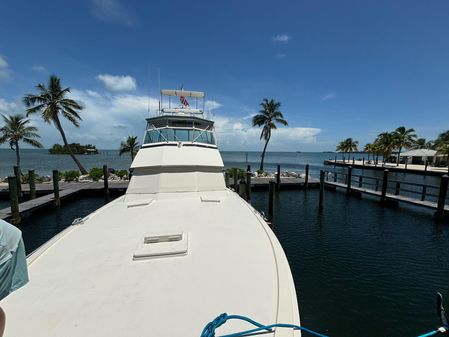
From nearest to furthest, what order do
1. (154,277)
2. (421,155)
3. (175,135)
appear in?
(154,277) → (175,135) → (421,155)

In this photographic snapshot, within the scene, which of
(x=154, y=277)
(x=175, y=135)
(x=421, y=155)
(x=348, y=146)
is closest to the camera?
(x=154, y=277)

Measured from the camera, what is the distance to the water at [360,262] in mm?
5875

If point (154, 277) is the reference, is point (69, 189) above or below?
below

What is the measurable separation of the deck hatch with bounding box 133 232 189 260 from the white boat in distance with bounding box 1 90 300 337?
18 mm

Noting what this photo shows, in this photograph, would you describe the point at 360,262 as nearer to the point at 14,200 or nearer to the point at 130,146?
the point at 14,200

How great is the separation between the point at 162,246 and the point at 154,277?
82cm

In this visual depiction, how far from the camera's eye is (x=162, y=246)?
13.6 feet

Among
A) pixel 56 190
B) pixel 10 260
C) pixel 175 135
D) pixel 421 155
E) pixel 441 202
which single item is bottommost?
pixel 56 190

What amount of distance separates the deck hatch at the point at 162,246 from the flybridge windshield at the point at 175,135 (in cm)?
627

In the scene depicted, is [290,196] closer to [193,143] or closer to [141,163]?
[193,143]

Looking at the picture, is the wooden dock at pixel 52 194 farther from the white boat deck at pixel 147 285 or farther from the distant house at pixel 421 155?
the distant house at pixel 421 155

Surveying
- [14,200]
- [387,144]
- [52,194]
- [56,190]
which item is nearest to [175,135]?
[14,200]

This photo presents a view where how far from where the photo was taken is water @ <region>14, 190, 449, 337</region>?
5875 millimetres

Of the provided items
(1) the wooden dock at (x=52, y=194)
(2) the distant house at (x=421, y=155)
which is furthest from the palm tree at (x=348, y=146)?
(1) the wooden dock at (x=52, y=194)
